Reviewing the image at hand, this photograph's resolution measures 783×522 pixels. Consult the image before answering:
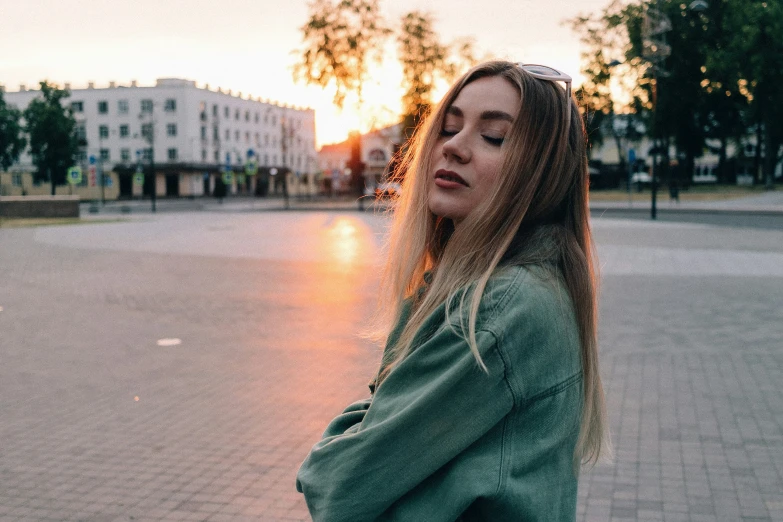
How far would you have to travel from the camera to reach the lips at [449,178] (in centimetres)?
152

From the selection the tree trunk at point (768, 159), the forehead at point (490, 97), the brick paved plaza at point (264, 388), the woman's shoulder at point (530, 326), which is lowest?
the brick paved plaza at point (264, 388)

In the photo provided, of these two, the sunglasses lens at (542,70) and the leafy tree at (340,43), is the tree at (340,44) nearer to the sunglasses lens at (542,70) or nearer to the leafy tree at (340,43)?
the leafy tree at (340,43)

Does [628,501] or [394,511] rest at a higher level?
[394,511]

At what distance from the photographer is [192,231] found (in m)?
27.0

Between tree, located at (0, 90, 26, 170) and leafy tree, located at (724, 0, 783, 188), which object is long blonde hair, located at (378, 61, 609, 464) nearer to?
leafy tree, located at (724, 0, 783, 188)

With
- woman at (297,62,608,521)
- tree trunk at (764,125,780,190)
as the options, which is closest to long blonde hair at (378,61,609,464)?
woman at (297,62,608,521)

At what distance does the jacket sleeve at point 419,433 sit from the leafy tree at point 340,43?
44.9 metres

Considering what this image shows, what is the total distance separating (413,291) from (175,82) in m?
96.2

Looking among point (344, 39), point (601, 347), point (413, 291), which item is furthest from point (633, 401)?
point (344, 39)

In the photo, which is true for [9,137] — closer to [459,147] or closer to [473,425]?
[459,147]

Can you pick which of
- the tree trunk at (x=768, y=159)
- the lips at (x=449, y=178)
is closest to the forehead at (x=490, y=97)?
the lips at (x=449, y=178)

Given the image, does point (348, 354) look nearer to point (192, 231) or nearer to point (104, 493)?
point (104, 493)

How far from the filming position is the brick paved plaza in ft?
14.2

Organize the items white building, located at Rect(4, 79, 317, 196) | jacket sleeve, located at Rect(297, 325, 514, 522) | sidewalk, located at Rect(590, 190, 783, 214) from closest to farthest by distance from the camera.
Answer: jacket sleeve, located at Rect(297, 325, 514, 522) < sidewalk, located at Rect(590, 190, 783, 214) < white building, located at Rect(4, 79, 317, 196)
